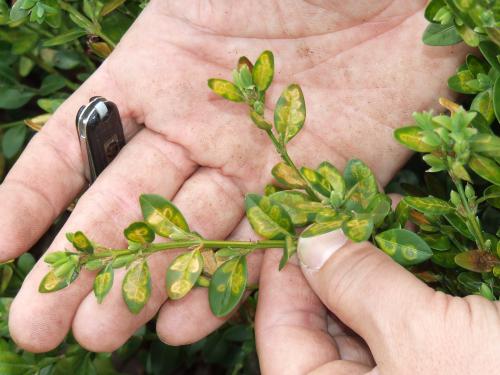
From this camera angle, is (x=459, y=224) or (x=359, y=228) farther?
(x=459, y=224)

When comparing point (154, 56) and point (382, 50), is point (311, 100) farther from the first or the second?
point (154, 56)

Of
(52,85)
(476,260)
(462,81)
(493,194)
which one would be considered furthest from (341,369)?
(52,85)

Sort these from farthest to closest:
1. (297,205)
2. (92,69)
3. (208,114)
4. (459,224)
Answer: (92,69), (208,114), (459,224), (297,205)

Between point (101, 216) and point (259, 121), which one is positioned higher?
point (259, 121)

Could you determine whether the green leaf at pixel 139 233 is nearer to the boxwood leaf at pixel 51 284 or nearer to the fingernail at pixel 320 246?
the boxwood leaf at pixel 51 284

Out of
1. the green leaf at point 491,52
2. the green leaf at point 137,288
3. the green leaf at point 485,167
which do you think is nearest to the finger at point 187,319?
the green leaf at point 137,288

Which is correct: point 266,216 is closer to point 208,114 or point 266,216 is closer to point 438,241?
point 438,241

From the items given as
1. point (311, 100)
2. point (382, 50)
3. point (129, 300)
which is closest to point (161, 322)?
point (129, 300)

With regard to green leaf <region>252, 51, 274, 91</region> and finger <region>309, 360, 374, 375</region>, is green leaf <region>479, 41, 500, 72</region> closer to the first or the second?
green leaf <region>252, 51, 274, 91</region>
